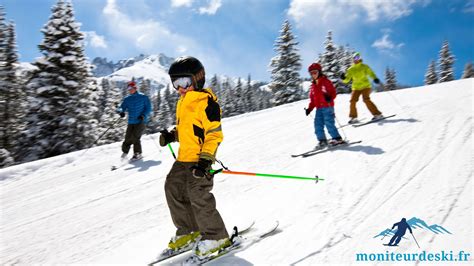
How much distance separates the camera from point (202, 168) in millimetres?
2869

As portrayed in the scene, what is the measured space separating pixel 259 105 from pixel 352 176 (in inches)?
3183

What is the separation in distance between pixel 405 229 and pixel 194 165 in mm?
2194

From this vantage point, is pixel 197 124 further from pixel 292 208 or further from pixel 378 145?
pixel 378 145

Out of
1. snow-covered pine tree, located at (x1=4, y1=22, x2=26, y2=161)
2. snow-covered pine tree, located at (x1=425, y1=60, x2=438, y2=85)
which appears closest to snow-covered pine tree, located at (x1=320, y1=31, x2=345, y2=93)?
snow-covered pine tree, located at (x1=425, y1=60, x2=438, y2=85)

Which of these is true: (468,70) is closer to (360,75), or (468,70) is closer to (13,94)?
(360,75)

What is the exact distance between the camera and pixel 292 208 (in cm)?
417

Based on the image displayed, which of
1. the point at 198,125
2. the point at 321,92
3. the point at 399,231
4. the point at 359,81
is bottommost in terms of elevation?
the point at 399,231

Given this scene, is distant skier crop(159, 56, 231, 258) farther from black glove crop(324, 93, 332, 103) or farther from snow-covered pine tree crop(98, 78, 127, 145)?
snow-covered pine tree crop(98, 78, 127, 145)

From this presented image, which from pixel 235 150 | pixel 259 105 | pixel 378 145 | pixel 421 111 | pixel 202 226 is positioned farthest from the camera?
pixel 259 105

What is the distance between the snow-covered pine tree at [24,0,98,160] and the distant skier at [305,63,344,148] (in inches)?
638

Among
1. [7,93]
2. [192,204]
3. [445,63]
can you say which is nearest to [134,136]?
[192,204]

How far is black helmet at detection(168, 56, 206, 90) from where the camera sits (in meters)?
3.22

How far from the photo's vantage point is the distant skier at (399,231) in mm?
2992

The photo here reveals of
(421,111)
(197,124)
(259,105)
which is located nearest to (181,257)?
(197,124)
